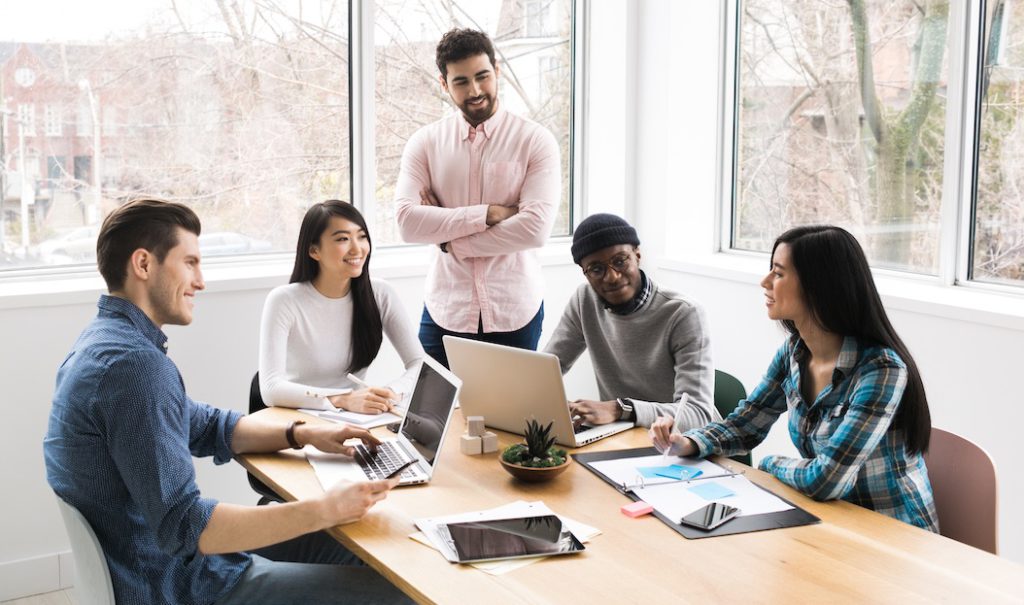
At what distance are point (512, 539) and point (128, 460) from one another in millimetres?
721

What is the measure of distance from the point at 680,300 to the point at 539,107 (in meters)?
2.14

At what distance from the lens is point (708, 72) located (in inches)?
176

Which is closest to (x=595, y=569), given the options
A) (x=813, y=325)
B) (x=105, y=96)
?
(x=813, y=325)

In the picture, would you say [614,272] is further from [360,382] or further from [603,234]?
[360,382]

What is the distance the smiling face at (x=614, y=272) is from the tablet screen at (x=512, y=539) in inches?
39.4

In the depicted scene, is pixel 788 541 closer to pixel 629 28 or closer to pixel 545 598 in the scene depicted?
pixel 545 598

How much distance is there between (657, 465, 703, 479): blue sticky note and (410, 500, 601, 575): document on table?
1.07ft

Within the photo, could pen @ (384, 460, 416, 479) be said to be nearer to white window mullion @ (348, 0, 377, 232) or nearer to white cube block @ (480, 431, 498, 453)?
white cube block @ (480, 431, 498, 453)

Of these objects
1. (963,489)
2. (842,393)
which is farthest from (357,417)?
Answer: (963,489)

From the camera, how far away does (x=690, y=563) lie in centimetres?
175

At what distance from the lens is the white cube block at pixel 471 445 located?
2400 mm

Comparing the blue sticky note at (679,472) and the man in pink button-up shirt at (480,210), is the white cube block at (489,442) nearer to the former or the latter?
the blue sticky note at (679,472)

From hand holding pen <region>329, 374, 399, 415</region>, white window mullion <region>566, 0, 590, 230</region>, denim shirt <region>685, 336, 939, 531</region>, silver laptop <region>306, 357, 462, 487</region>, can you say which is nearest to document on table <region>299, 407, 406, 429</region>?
hand holding pen <region>329, 374, 399, 415</region>

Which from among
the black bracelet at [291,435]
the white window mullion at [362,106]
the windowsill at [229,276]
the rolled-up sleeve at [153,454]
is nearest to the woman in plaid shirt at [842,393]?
the black bracelet at [291,435]
